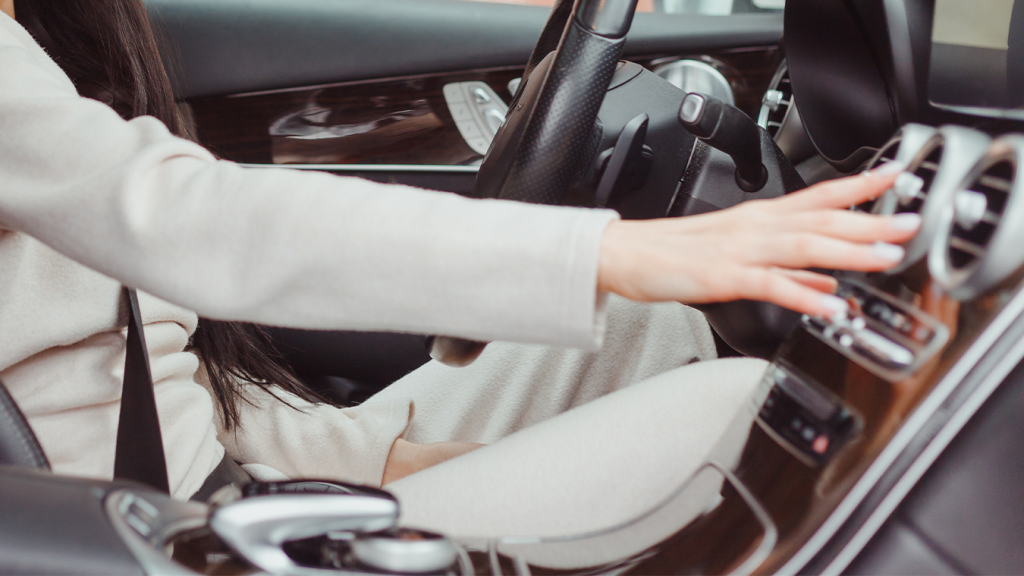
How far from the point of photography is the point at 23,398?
22.4 inches

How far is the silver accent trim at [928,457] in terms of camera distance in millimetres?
347

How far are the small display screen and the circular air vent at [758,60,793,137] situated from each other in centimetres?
31

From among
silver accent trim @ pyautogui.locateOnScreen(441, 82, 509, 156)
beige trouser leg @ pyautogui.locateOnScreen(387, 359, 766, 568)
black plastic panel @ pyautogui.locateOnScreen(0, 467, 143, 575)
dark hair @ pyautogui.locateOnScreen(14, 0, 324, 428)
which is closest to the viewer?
black plastic panel @ pyautogui.locateOnScreen(0, 467, 143, 575)

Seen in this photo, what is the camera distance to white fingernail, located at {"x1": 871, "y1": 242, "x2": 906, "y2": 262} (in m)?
0.35

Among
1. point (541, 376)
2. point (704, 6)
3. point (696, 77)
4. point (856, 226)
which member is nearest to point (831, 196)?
point (856, 226)

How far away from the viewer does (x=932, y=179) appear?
0.38 metres

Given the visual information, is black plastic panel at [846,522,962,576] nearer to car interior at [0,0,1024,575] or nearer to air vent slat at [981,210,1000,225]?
car interior at [0,0,1024,575]

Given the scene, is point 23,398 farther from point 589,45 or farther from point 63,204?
point 589,45

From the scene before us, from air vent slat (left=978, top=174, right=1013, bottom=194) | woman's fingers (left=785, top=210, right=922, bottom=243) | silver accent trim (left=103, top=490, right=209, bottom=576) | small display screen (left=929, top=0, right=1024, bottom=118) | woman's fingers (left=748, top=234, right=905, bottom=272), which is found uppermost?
small display screen (left=929, top=0, right=1024, bottom=118)

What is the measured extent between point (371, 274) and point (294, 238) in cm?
5

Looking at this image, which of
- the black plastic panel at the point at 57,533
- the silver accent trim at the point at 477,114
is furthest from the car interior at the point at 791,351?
the silver accent trim at the point at 477,114

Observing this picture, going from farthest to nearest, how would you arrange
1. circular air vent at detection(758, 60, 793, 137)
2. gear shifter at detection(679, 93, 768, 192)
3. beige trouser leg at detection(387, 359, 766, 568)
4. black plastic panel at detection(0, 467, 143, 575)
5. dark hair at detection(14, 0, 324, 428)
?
circular air vent at detection(758, 60, 793, 137), dark hair at detection(14, 0, 324, 428), gear shifter at detection(679, 93, 768, 192), beige trouser leg at detection(387, 359, 766, 568), black plastic panel at detection(0, 467, 143, 575)

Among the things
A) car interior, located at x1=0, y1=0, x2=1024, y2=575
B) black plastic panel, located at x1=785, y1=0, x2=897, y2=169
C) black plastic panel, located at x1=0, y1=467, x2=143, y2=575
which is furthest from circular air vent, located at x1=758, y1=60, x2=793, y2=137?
black plastic panel, located at x1=0, y1=467, x2=143, y2=575

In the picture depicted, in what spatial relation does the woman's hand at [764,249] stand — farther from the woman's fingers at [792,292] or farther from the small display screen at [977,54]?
the small display screen at [977,54]
